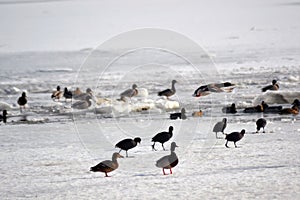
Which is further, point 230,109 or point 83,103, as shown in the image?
point 83,103

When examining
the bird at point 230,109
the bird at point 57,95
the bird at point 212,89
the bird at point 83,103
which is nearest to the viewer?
the bird at point 230,109

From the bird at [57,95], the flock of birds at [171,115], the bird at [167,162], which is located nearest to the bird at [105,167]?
the flock of birds at [171,115]

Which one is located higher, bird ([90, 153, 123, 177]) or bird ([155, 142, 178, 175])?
bird ([90, 153, 123, 177])

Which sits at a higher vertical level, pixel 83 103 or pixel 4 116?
pixel 83 103

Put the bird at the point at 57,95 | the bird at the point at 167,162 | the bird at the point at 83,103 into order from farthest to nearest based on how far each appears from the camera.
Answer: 1. the bird at the point at 57,95
2. the bird at the point at 83,103
3. the bird at the point at 167,162

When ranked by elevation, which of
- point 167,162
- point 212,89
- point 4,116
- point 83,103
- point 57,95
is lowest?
point 167,162

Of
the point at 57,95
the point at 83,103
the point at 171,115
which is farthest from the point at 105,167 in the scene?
the point at 57,95

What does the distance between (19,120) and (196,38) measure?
28.4 feet

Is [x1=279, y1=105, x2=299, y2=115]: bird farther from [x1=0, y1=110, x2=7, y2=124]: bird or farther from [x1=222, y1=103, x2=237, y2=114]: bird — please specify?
[x1=0, y1=110, x2=7, y2=124]: bird

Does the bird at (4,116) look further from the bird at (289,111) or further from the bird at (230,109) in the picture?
the bird at (289,111)

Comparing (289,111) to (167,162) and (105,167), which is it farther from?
(105,167)

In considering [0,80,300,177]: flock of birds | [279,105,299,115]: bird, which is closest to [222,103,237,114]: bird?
[0,80,300,177]: flock of birds

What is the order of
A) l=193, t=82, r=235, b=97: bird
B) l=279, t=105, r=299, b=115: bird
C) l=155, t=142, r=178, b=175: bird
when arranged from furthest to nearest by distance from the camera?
l=193, t=82, r=235, b=97: bird < l=279, t=105, r=299, b=115: bird < l=155, t=142, r=178, b=175: bird

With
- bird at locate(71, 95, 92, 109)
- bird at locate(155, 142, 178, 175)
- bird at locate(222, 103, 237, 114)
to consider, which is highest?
bird at locate(71, 95, 92, 109)
